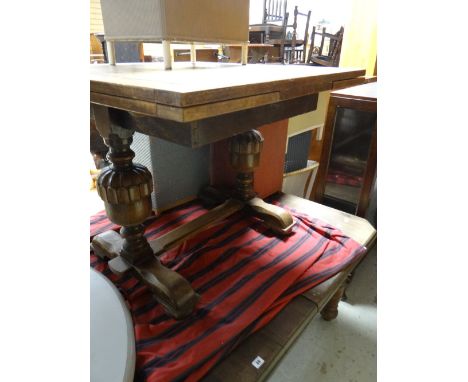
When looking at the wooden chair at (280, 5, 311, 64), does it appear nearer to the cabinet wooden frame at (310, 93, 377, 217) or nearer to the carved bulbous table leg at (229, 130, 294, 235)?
the cabinet wooden frame at (310, 93, 377, 217)

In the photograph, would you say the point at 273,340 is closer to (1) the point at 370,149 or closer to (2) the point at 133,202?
(2) the point at 133,202

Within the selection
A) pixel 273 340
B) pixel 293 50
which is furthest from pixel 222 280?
pixel 293 50

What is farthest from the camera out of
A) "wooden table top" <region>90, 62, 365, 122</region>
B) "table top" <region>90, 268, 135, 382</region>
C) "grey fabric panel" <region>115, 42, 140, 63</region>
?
"grey fabric panel" <region>115, 42, 140, 63</region>

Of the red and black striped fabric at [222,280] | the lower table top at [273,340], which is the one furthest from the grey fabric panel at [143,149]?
the lower table top at [273,340]

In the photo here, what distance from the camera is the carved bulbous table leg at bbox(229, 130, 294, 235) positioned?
998 mm

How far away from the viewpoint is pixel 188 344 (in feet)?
2.01

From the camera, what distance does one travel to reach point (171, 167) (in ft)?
3.55

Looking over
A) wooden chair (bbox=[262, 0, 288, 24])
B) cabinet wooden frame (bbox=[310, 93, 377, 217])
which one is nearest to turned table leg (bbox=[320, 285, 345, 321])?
cabinet wooden frame (bbox=[310, 93, 377, 217])

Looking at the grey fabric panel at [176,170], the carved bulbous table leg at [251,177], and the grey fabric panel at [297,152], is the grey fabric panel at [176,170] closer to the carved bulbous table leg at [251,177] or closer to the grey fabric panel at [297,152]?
the carved bulbous table leg at [251,177]

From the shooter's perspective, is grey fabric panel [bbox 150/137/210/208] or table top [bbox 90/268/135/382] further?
grey fabric panel [bbox 150/137/210/208]

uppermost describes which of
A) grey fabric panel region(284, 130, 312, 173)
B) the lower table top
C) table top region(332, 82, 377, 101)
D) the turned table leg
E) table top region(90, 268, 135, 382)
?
table top region(332, 82, 377, 101)

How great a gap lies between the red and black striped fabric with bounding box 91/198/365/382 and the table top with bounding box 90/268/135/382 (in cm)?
6
